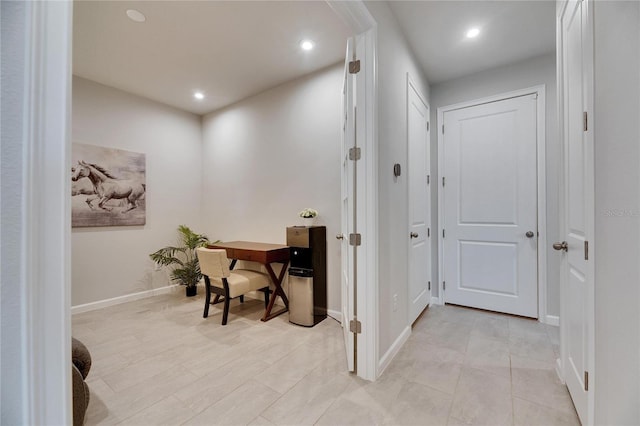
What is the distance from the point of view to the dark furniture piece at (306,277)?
271cm

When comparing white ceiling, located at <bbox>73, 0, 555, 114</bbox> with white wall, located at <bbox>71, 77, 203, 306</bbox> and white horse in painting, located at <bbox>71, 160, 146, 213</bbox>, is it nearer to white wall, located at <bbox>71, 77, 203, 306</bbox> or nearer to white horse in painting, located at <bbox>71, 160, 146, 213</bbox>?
white wall, located at <bbox>71, 77, 203, 306</bbox>

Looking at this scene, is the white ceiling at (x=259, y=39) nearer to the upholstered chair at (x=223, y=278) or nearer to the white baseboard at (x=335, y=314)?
the upholstered chair at (x=223, y=278)

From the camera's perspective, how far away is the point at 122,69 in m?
3.03

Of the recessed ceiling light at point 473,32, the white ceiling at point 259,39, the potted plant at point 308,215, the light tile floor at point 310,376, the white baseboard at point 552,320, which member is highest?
the white ceiling at point 259,39

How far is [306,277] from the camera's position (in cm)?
271

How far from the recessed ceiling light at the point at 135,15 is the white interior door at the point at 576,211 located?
294 centimetres

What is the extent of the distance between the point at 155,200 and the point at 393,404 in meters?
3.80

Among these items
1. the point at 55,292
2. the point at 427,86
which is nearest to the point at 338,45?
the point at 427,86

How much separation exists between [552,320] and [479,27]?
280 centimetres

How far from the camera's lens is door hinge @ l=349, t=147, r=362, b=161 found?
185 centimetres

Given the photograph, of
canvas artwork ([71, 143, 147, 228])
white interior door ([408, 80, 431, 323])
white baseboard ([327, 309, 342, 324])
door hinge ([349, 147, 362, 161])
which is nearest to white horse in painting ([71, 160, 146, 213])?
canvas artwork ([71, 143, 147, 228])

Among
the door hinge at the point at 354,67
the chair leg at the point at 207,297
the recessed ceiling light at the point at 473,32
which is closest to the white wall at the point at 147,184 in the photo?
the chair leg at the point at 207,297

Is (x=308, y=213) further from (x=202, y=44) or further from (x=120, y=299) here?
(x=120, y=299)

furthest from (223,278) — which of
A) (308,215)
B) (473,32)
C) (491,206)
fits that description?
(473,32)
